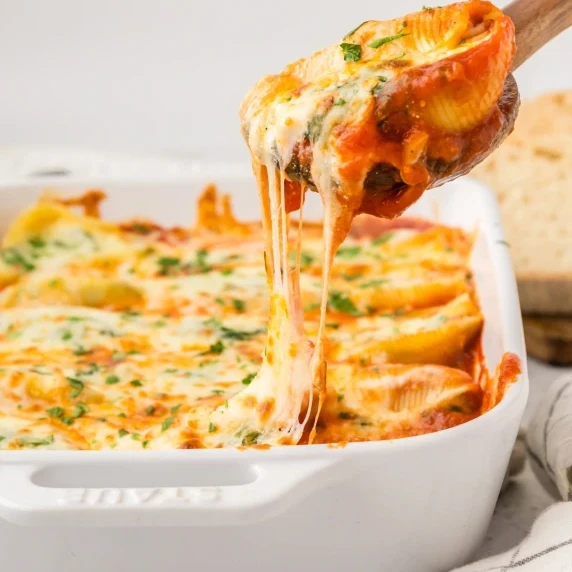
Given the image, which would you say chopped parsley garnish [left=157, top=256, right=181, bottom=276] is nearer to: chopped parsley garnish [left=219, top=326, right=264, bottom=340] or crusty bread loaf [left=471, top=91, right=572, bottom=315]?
chopped parsley garnish [left=219, top=326, right=264, bottom=340]

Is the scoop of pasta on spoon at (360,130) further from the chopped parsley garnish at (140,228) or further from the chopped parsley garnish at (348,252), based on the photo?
the chopped parsley garnish at (140,228)

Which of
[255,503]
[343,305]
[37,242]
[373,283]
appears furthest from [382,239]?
[255,503]

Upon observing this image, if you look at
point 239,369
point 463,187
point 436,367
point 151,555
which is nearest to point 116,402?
point 239,369

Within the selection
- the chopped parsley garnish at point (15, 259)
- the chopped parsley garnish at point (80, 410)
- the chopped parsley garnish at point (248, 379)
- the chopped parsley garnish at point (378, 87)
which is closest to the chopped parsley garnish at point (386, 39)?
the chopped parsley garnish at point (378, 87)

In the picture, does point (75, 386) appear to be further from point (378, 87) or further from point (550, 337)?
point (550, 337)

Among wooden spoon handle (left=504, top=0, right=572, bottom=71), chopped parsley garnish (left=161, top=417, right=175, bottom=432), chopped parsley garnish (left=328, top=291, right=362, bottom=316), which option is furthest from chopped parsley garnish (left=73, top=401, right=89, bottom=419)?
wooden spoon handle (left=504, top=0, right=572, bottom=71)

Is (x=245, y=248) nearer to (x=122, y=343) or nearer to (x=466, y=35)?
(x=122, y=343)
